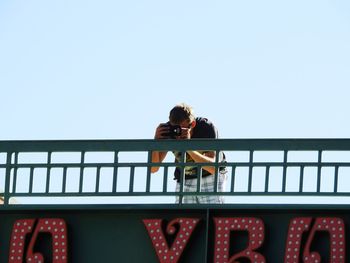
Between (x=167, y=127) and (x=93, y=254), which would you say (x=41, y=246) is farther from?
(x=167, y=127)

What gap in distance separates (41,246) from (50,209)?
430mm

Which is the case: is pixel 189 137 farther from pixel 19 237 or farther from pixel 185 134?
pixel 19 237

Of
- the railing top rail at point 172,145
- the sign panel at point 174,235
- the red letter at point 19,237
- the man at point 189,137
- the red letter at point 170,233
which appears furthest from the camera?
the man at point 189,137

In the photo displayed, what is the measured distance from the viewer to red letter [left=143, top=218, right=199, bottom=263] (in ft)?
63.3

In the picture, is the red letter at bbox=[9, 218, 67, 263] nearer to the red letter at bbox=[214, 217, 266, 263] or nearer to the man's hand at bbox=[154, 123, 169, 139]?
the man's hand at bbox=[154, 123, 169, 139]

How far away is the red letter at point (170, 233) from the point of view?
19281mm

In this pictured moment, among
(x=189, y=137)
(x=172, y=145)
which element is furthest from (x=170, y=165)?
(x=189, y=137)

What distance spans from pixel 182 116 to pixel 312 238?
228cm

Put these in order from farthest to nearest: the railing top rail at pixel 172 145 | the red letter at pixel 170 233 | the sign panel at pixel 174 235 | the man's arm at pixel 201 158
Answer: the man's arm at pixel 201 158, the red letter at pixel 170 233, the railing top rail at pixel 172 145, the sign panel at pixel 174 235

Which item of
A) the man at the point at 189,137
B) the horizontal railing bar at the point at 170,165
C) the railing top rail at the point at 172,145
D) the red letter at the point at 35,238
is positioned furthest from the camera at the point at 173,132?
the red letter at the point at 35,238

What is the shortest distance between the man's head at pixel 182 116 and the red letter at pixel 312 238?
197 cm

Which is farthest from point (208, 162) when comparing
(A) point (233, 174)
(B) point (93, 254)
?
(B) point (93, 254)

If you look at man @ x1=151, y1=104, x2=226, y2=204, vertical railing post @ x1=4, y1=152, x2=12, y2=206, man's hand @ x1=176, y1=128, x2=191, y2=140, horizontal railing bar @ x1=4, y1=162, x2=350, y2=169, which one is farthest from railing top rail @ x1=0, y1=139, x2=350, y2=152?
man's hand @ x1=176, y1=128, x2=191, y2=140

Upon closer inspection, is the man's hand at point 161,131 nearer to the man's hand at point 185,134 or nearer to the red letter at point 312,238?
the man's hand at point 185,134
